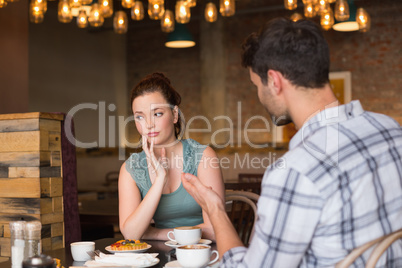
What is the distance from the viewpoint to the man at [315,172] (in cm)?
115

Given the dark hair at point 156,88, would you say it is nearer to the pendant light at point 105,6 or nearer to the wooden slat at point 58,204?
the wooden slat at point 58,204

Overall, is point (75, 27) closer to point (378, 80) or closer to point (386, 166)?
point (378, 80)

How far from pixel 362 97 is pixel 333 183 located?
637cm

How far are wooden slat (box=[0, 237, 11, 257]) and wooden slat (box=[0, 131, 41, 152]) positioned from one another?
0.53 m

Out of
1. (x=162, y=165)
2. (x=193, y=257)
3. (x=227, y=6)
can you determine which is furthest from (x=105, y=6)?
(x=193, y=257)

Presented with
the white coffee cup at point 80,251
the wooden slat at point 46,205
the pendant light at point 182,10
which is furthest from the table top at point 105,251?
the pendant light at point 182,10

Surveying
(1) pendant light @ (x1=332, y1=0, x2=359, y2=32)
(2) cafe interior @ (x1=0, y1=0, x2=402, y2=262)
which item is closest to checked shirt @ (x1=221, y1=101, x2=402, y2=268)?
(2) cafe interior @ (x1=0, y1=0, x2=402, y2=262)

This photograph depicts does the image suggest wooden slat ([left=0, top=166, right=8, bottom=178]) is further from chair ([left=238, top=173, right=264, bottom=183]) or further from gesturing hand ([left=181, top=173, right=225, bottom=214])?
chair ([left=238, top=173, right=264, bottom=183])

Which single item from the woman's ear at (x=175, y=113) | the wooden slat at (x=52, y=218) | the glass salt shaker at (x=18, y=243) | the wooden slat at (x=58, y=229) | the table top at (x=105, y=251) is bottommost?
the wooden slat at (x=58, y=229)

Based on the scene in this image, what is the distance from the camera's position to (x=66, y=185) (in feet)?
10.0

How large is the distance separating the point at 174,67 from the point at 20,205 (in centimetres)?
595

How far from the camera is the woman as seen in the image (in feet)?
7.48

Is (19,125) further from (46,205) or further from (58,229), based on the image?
(58,229)

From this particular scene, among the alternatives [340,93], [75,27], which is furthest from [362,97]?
[75,27]
